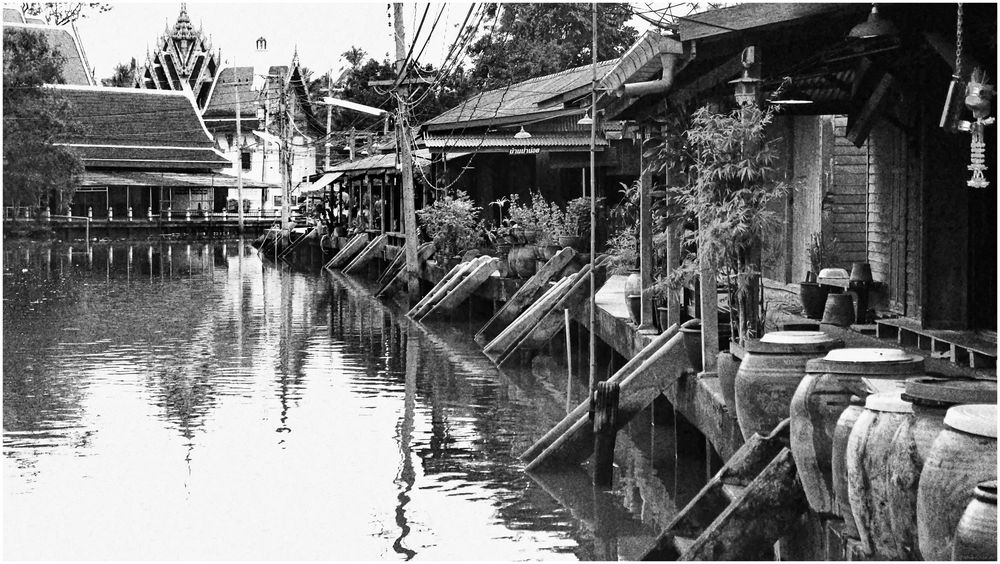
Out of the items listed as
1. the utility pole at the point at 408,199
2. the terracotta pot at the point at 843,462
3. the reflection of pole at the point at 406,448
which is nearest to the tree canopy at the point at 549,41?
the utility pole at the point at 408,199

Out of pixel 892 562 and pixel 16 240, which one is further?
pixel 16 240

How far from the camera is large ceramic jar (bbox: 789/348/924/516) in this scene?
22.0 feet

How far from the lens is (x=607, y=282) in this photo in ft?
68.1

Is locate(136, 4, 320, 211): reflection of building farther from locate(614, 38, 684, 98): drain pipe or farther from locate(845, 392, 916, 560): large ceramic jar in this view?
locate(845, 392, 916, 560): large ceramic jar

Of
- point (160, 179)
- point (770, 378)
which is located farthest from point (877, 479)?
point (160, 179)

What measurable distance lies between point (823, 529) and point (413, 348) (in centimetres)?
1473

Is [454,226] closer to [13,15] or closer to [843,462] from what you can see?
[843,462]

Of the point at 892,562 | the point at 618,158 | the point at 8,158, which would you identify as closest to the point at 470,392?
the point at 618,158

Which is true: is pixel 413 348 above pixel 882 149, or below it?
below

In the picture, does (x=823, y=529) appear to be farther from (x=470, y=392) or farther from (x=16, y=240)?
(x=16, y=240)

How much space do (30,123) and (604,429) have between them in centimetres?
3735

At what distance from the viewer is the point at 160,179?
233 feet

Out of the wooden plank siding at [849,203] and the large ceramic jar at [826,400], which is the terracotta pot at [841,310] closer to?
the wooden plank siding at [849,203]

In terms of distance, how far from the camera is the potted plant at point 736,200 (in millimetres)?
9875
